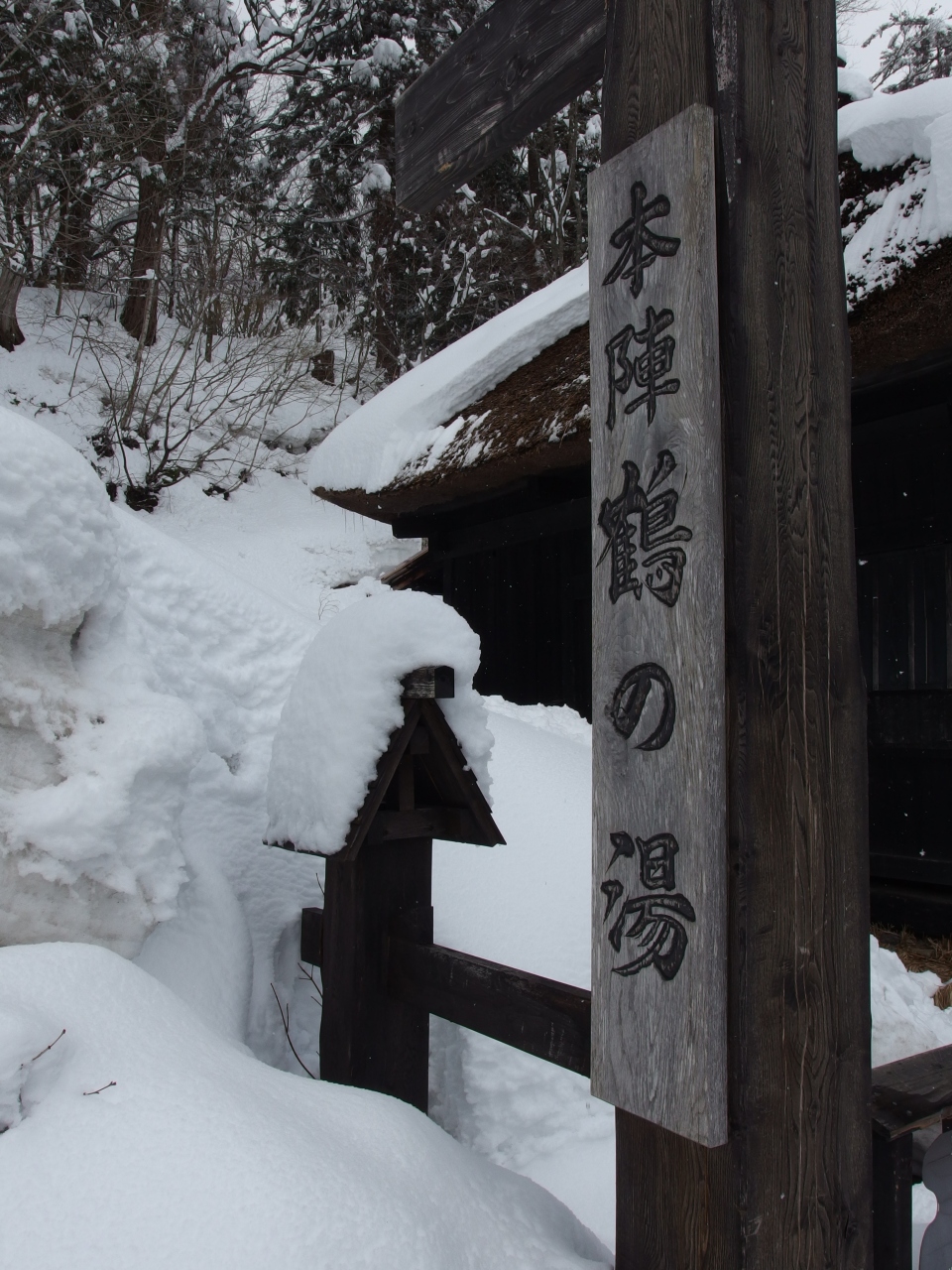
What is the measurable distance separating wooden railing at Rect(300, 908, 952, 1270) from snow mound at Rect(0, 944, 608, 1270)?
24 centimetres

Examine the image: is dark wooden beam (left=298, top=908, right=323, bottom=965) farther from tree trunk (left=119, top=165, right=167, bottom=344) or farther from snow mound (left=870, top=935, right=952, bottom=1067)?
tree trunk (left=119, top=165, right=167, bottom=344)

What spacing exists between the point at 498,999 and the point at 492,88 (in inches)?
70.7

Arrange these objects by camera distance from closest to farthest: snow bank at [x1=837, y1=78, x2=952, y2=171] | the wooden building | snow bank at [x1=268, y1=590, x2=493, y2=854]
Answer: snow bank at [x1=268, y1=590, x2=493, y2=854] < snow bank at [x1=837, y1=78, x2=952, y2=171] < the wooden building

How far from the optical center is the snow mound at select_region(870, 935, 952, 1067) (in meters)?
2.52

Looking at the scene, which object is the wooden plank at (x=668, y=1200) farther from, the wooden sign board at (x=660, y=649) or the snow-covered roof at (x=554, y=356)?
the snow-covered roof at (x=554, y=356)

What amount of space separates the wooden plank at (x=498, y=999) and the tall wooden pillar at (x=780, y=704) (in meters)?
0.25

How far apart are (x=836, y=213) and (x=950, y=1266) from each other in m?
1.73

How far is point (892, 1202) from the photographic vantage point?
1.41 meters

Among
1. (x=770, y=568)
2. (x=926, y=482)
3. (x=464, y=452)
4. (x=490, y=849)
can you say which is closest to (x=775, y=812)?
(x=770, y=568)

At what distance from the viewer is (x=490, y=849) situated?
267cm

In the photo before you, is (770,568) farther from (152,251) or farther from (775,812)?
(152,251)

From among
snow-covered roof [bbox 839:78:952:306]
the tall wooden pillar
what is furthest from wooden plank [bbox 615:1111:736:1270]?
snow-covered roof [bbox 839:78:952:306]

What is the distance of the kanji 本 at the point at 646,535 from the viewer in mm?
1240

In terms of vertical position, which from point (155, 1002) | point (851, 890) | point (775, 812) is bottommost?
point (155, 1002)
